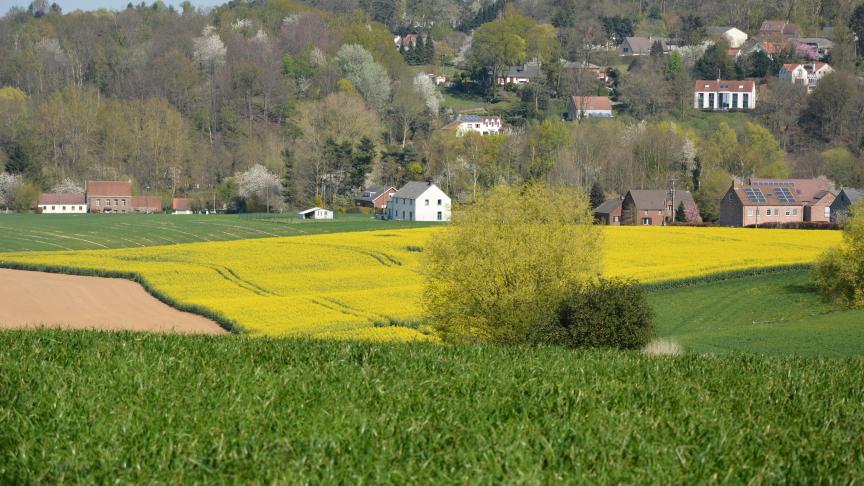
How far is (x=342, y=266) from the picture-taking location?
5625 cm

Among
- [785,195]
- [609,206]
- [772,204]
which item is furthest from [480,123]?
Result: [772,204]

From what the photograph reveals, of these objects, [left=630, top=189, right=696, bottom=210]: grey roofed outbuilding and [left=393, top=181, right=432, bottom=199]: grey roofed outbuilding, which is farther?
[left=393, top=181, right=432, bottom=199]: grey roofed outbuilding

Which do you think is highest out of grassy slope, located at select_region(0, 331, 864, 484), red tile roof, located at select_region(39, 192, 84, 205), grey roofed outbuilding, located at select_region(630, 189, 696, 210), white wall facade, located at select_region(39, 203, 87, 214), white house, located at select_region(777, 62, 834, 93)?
white house, located at select_region(777, 62, 834, 93)

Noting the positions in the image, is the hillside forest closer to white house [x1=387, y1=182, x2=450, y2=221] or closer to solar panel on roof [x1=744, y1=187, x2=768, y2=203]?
white house [x1=387, y1=182, x2=450, y2=221]

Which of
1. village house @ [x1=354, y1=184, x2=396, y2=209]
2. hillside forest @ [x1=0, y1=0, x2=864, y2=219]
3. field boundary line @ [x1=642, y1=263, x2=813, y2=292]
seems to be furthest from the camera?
hillside forest @ [x1=0, y1=0, x2=864, y2=219]

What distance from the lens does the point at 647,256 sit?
58562 millimetres

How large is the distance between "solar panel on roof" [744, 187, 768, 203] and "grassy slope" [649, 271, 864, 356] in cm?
4014

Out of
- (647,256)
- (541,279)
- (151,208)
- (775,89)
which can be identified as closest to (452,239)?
(541,279)

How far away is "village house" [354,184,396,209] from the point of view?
117062mm

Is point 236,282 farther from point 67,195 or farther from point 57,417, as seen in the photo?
point 67,195

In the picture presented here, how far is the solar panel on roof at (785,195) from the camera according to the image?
301ft

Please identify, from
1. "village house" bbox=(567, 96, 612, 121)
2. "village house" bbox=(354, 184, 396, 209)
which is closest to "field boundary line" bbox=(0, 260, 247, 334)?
"village house" bbox=(354, 184, 396, 209)

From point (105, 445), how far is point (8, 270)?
1959 inches

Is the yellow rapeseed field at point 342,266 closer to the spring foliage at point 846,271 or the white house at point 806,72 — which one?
the spring foliage at point 846,271
